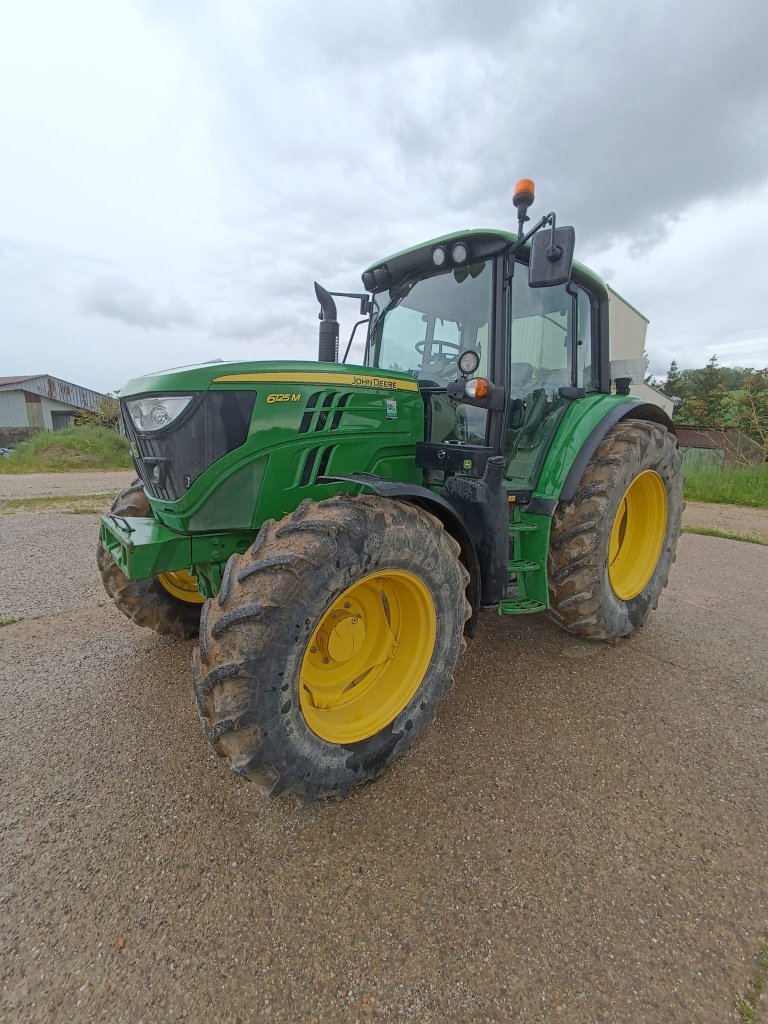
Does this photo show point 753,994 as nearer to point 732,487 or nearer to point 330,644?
point 330,644

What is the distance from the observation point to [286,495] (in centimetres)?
219

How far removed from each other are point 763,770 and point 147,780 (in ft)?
8.40

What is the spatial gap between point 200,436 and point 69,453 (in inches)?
656

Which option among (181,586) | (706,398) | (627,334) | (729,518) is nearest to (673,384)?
(706,398)

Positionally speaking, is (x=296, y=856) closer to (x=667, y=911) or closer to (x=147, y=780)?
(x=147, y=780)

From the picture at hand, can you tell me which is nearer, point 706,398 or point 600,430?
point 600,430

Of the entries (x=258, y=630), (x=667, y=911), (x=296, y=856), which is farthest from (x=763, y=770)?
(x=258, y=630)

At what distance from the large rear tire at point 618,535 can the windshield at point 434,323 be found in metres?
0.95

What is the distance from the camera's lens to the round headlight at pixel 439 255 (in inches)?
104

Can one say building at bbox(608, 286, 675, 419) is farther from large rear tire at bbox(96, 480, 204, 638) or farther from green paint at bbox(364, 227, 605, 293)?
→ large rear tire at bbox(96, 480, 204, 638)

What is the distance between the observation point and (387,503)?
1.98 m

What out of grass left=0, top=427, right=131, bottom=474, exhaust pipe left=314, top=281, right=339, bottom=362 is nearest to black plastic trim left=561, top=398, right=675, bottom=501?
exhaust pipe left=314, top=281, right=339, bottom=362

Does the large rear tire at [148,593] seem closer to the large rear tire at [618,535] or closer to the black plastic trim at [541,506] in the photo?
the black plastic trim at [541,506]

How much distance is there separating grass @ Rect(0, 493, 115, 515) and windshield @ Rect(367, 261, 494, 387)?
6.12 meters
